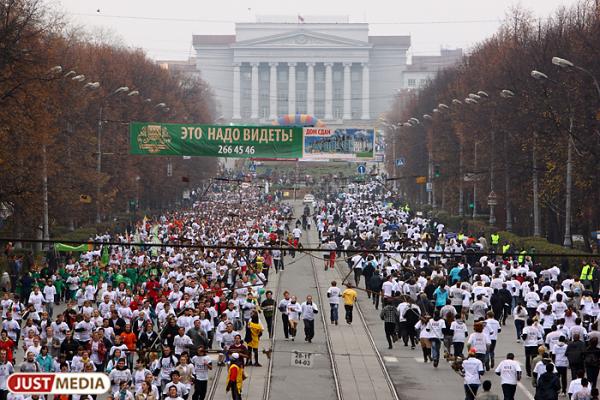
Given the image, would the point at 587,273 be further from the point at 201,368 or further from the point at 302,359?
the point at 201,368

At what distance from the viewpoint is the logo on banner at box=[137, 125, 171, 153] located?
54.0 m

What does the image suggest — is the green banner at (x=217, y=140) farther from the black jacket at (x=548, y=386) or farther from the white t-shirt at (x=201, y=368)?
the black jacket at (x=548, y=386)

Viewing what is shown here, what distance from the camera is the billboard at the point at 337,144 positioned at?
54.0m

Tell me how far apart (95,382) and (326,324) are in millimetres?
23296

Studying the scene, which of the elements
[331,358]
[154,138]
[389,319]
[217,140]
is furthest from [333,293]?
[154,138]

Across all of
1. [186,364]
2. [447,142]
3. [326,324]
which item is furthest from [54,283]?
[447,142]

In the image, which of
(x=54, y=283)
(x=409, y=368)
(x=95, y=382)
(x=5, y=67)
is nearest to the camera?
(x=95, y=382)

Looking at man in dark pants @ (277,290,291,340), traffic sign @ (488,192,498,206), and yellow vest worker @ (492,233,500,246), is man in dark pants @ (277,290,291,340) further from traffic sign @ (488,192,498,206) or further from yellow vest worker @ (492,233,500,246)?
traffic sign @ (488,192,498,206)

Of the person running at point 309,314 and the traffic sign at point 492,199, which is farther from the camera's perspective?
the traffic sign at point 492,199

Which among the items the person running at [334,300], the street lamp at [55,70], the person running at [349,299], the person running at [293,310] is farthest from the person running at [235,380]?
the street lamp at [55,70]

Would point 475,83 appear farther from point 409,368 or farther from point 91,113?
point 409,368

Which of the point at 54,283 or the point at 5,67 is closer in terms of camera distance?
the point at 54,283

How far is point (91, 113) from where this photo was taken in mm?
62719

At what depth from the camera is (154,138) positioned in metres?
54.1
